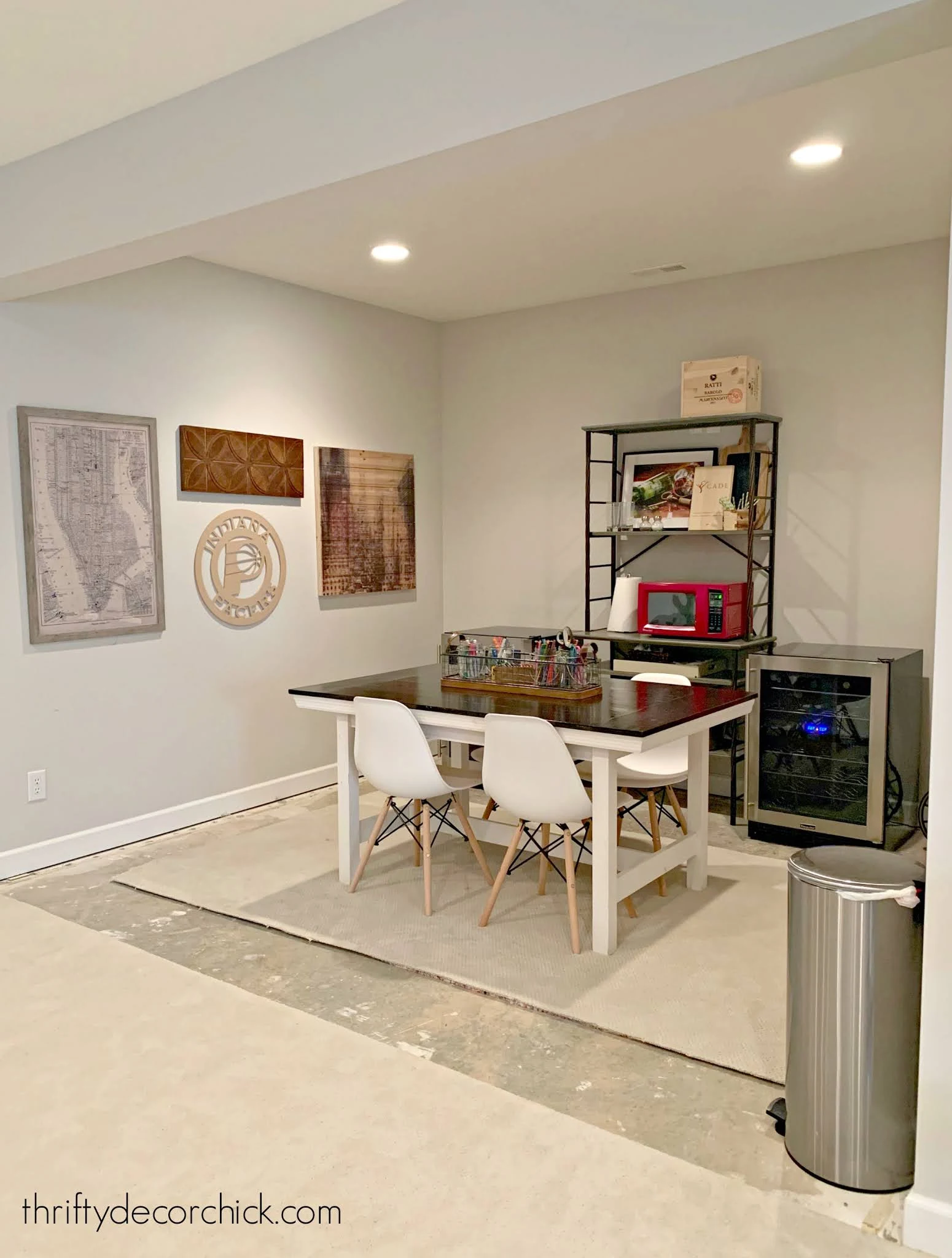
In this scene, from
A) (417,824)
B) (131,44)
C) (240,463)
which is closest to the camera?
(131,44)

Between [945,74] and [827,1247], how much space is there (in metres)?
2.97

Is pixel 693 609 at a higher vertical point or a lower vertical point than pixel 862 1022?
higher

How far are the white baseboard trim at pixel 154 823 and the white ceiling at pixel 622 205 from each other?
8.12 feet

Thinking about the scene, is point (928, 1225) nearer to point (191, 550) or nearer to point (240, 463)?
point (191, 550)

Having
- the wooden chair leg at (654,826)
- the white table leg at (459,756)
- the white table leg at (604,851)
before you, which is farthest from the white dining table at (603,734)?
the white table leg at (459,756)

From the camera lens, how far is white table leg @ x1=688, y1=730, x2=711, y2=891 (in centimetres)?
379

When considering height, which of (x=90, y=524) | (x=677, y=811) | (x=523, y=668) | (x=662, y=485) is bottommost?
(x=677, y=811)

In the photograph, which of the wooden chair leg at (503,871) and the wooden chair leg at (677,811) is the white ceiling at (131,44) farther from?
the wooden chair leg at (677,811)

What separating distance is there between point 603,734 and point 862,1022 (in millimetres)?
1202

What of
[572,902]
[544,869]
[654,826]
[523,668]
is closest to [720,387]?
[523,668]

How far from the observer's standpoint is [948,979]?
186cm

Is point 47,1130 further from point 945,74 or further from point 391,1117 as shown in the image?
point 945,74

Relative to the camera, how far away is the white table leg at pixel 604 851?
3.17 meters

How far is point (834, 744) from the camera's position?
14.3 feet
